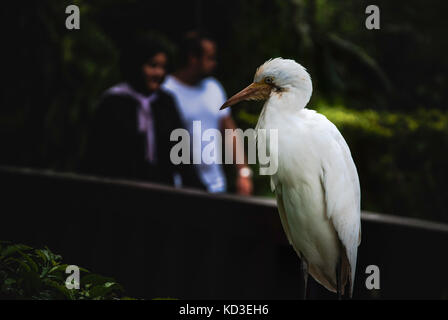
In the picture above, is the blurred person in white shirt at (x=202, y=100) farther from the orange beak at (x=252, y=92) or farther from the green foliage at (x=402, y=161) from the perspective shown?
the green foliage at (x=402, y=161)

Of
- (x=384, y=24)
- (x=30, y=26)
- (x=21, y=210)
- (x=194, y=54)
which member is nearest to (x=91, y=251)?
(x=21, y=210)

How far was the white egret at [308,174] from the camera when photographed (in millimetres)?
1336

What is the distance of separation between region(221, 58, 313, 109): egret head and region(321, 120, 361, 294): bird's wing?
0.57 ft

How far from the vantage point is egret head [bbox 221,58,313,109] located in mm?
1303

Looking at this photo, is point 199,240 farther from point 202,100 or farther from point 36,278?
point 36,278

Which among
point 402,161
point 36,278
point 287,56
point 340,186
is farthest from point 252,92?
point 287,56

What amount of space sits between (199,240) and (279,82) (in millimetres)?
1507

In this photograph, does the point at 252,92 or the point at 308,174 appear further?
the point at 308,174

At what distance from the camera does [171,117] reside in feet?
10.3

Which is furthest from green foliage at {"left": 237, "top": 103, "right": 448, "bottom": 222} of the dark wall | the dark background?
the dark wall

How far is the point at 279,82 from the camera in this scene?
4.35 ft

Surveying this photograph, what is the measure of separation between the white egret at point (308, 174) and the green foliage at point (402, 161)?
3.64m

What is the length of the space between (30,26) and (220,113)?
1.86 m
